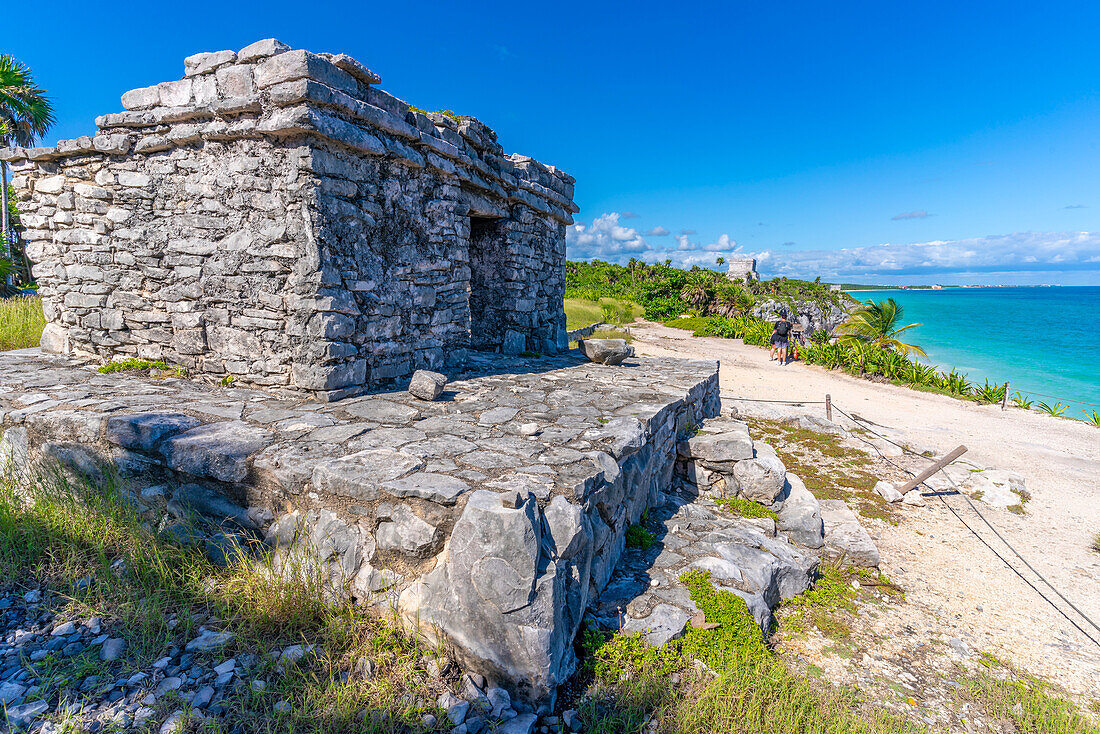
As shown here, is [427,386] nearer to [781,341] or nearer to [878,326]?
[781,341]

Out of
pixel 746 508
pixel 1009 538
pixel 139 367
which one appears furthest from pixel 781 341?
pixel 139 367

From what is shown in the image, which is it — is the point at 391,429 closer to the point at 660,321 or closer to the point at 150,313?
the point at 150,313

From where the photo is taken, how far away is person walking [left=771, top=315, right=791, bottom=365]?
16812mm

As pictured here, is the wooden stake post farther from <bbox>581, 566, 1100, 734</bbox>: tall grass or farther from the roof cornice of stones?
the roof cornice of stones

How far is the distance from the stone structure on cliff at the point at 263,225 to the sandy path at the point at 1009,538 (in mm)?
5445

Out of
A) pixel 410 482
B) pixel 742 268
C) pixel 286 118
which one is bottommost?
pixel 410 482

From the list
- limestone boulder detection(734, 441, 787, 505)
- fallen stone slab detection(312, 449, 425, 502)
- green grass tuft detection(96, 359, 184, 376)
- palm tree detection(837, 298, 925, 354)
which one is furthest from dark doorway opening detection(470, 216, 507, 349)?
palm tree detection(837, 298, 925, 354)

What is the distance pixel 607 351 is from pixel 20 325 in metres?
9.12

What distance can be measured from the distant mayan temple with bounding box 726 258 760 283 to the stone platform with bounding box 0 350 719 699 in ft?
105

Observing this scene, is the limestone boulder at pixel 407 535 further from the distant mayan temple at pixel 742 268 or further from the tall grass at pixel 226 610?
the distant mayan temple at pixel 742 268

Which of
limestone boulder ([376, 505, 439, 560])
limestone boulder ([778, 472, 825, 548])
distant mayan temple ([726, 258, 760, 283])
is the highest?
distant mayan temple ([726, 258, 760, 283])

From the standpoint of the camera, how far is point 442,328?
5953 millimetres

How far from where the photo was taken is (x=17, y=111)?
16578mm

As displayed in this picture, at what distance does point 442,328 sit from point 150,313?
2.98m
